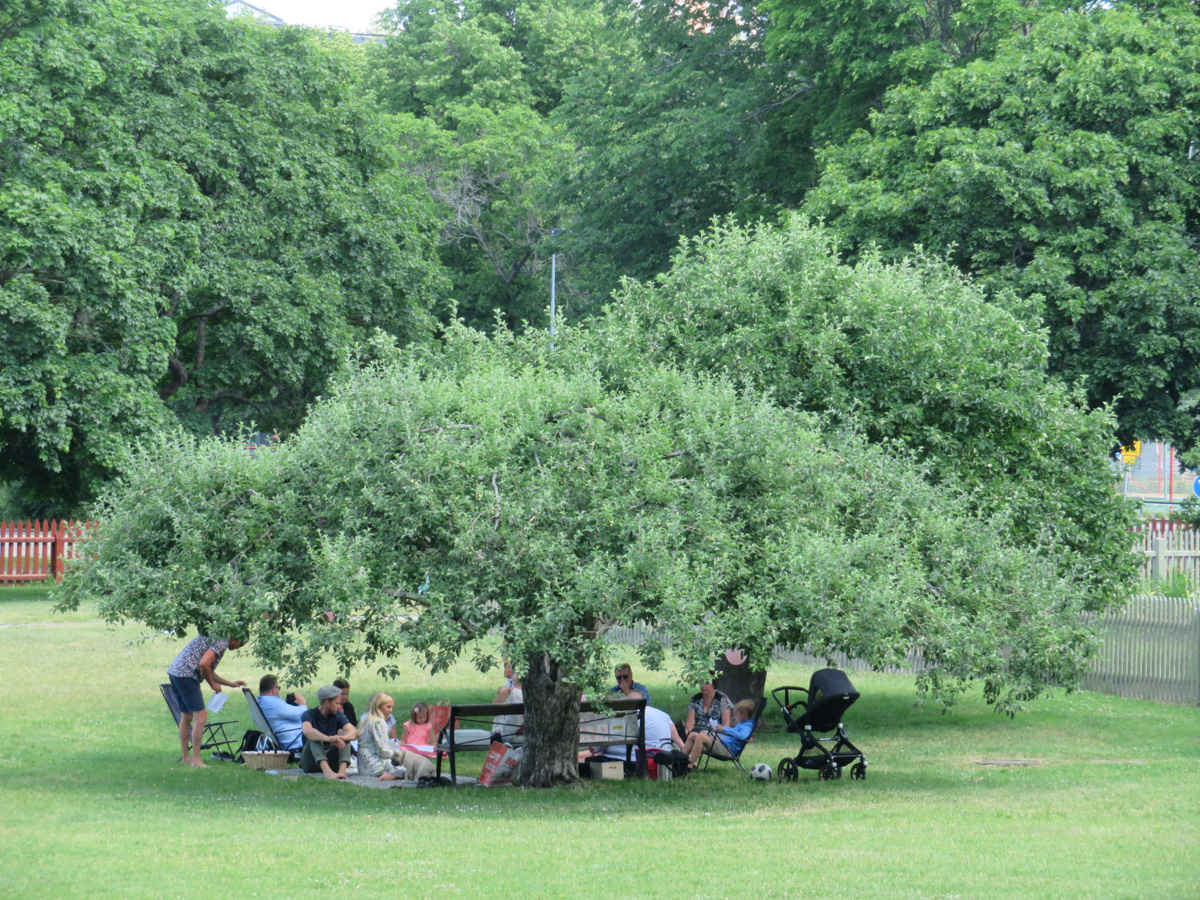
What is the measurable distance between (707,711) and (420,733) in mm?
3245

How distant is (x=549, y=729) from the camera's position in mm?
13797

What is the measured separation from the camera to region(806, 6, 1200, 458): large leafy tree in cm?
2530

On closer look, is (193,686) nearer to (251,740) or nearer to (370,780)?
(251,740)

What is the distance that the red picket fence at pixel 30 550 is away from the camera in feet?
131

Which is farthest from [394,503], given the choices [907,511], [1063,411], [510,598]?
[1063,411]

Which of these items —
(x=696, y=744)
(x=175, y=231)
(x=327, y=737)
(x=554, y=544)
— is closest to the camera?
(x=554, y=544)

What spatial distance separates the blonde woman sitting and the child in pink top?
28cm

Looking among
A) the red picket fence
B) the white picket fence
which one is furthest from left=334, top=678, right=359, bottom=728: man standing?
the red picket fence

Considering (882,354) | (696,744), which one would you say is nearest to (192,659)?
(696,744)

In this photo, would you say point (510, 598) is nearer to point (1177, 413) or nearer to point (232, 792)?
point (232, 792)

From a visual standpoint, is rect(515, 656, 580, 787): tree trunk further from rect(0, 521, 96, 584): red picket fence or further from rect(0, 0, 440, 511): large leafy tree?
rect(0, 521, 96, 584): red picket fence

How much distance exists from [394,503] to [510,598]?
50.8 inches

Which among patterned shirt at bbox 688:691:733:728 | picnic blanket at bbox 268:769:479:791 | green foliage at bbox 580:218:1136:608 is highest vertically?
green foliage at bbox 580:218:1136:608

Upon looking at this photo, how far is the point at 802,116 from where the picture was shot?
31.7 m
